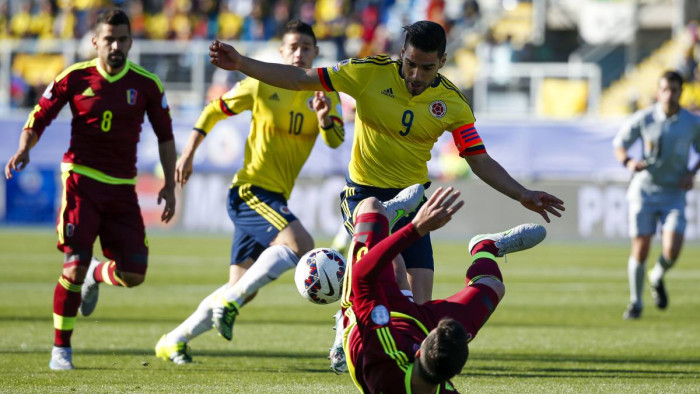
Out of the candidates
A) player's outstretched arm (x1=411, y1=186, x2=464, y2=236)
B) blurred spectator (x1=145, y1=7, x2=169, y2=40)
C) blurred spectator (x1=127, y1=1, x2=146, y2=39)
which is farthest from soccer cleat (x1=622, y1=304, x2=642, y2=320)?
blurred spectator (x1=127, y1=1, x2=146, y2=39)

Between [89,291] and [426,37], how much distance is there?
426cm

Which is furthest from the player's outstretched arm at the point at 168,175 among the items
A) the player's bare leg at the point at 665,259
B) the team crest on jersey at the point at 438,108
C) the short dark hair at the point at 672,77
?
the player's bare leg at the point at 665,259

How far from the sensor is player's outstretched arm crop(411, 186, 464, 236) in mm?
5668

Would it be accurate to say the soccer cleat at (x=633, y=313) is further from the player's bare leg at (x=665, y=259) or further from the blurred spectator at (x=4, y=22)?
the blurred spectator at (x=4, y=22)

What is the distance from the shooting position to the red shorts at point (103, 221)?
8352 mm

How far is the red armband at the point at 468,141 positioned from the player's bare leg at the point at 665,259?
225 inches

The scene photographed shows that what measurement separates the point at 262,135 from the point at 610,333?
420cm

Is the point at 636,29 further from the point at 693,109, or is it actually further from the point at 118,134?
the point at 118,134

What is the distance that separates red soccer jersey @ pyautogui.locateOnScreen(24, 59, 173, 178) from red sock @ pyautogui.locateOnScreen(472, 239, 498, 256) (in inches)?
125

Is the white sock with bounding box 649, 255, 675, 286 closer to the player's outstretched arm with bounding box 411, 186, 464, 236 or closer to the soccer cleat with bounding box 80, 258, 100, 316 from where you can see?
the soccer cleat with bounding box 80, 258, 100, 316

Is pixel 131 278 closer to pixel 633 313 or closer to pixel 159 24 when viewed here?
pixel 633 313

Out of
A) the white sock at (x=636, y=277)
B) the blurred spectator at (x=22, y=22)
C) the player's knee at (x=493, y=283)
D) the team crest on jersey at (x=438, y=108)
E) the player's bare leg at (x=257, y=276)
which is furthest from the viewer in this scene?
the blurred spectator at (x=22, y=22)

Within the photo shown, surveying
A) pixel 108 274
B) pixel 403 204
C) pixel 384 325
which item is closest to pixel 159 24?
pixel 108 274

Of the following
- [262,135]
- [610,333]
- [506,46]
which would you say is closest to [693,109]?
Result: [506,46]
